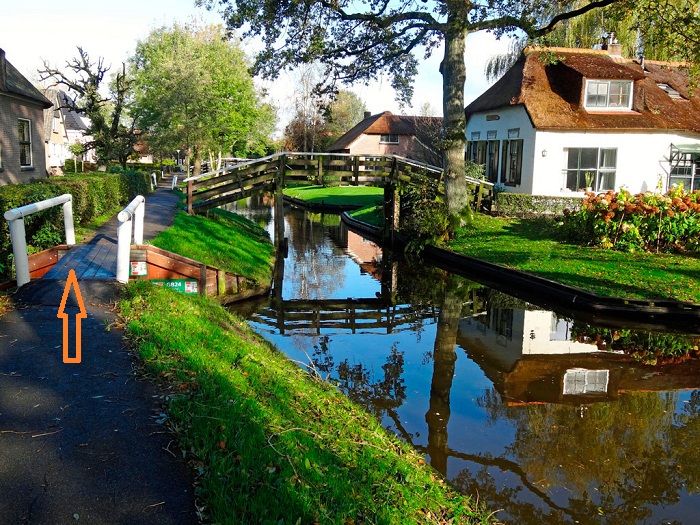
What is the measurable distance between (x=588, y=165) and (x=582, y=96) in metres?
3.00

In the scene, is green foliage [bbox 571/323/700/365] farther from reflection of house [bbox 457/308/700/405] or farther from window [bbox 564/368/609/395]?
window [bbox 564/368/609/395]

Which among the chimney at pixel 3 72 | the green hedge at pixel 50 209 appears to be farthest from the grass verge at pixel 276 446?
the chimney at pixel 3 72

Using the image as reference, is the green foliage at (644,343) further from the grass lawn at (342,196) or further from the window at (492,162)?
the grass lawn at (342,196)

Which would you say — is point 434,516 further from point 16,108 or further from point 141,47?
point 141,47

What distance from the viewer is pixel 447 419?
762 cm

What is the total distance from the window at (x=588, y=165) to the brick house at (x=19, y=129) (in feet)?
69.1

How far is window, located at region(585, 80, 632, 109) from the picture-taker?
26422 mm

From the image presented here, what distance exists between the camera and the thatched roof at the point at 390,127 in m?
54.8

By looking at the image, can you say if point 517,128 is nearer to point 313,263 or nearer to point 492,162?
point 492,162

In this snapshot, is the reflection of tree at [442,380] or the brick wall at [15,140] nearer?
the reflection of tree at [442,380]

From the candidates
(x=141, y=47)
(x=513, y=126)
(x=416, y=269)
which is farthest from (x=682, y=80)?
(x=141, y=47)

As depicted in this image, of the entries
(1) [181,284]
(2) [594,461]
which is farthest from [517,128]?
(2) [594,461]

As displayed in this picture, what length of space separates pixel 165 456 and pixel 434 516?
1.99 meters

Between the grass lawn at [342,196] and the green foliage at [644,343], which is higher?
the grass lawn at [342,196]
